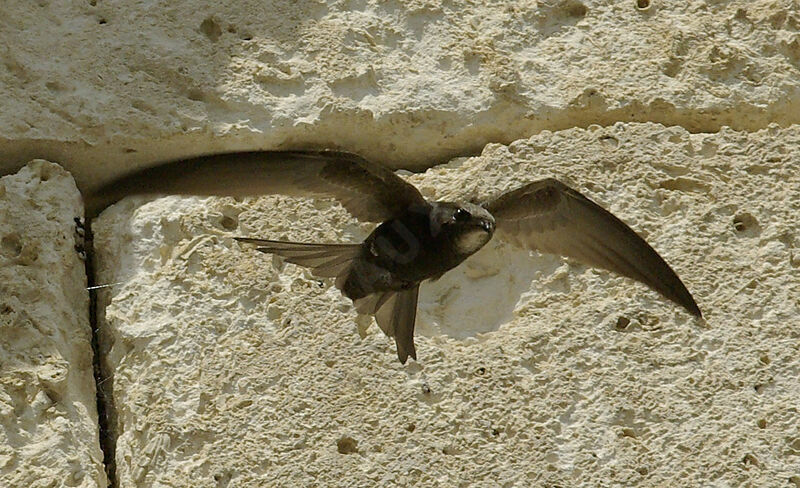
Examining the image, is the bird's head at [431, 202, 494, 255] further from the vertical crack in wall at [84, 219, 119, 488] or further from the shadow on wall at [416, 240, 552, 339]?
the vertical crack in wall at [84, 219, 119, 488]

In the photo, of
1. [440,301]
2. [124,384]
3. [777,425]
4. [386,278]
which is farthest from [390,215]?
[777,425]

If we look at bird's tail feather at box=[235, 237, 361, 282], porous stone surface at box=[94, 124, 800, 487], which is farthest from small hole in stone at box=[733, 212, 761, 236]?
bird's tail feather at box=[235, 237, 361, 282]

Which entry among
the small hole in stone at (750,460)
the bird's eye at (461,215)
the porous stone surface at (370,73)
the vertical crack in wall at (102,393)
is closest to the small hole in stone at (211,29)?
the porous stone surface at (370,73)

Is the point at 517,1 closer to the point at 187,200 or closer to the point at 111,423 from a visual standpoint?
the point at 187,200

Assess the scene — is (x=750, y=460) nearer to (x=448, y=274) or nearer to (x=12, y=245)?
(x=448, y=274)

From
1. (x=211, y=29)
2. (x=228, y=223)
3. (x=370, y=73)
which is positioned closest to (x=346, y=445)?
(x=228, y=223)

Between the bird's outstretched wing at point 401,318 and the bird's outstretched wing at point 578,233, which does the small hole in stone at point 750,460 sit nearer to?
the bird's outstretched wing at point 578,233
